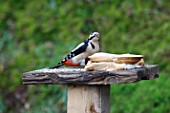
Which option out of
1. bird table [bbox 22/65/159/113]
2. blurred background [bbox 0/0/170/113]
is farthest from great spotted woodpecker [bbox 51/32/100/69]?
blurred background [bbox 0/0/170/113]

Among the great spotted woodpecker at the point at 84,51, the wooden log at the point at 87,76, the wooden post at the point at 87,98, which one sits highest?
the great spotted woodpecker at the point at 84,51

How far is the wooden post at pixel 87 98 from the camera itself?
4.32 m

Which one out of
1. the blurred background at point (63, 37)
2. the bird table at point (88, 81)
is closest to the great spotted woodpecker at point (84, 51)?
the bird table at point (88, 81)

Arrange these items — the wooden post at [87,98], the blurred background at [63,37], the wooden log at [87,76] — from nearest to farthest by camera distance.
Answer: the wooden log at [87,76]
the wooden post at [87,98]
the blurred background at [63,37]

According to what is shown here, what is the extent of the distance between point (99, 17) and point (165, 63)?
5.42 feet

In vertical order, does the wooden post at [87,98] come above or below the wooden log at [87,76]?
below

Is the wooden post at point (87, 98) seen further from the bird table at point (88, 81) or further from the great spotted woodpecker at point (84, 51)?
the great spotted woodpecker at point (84, 51)

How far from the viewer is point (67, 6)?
9.73 metres

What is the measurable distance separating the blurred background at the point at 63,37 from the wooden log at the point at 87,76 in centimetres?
335

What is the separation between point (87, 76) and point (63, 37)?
5.36 m

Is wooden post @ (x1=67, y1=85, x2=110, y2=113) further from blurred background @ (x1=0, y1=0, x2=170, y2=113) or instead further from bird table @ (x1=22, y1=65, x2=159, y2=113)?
blurred background @ (x1=0, y1=0, x2=170, y2=113)

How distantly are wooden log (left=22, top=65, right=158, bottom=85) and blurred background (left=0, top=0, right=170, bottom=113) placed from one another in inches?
132

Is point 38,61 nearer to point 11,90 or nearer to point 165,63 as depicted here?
point 11,90

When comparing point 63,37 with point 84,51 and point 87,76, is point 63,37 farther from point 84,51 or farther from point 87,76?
point 87,76
